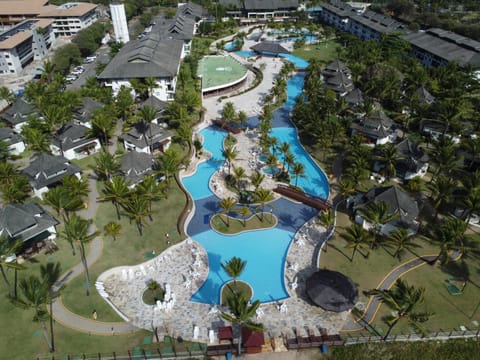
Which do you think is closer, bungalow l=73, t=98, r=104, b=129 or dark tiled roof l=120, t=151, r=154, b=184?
dark tiled roof l=120, t=151, r=154, b=184

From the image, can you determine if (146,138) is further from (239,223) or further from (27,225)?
(27,225)

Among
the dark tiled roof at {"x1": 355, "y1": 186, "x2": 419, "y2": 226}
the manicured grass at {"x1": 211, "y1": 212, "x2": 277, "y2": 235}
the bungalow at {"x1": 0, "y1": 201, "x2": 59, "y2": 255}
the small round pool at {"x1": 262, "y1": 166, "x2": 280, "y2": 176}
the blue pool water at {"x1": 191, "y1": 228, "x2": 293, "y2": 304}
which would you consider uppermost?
the bungalow at {"x1": 0, "y1": 201, "x2": 59, "y2": 255}

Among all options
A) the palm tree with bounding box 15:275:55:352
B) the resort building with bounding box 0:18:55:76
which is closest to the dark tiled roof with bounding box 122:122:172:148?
the palm tree with bounding box 15:275:55:352

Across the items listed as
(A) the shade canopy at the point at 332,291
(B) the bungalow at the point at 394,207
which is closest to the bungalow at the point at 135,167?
(A) the shade canopy at the point at 332,291

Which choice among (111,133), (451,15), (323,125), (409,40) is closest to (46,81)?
(111,133)

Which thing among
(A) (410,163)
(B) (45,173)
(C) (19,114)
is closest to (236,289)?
(B) (45,173)

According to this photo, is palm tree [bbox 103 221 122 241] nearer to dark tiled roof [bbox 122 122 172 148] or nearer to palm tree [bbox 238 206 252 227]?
palm tree [bbox 238 206 252 227]
